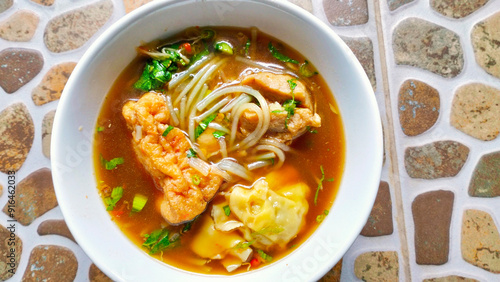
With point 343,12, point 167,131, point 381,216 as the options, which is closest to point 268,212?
point 167,131

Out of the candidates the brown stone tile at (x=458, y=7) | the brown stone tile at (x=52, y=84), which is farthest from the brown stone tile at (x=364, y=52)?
the brown stone tile at (x=52, y=84)

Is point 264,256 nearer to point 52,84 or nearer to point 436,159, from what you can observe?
point 436,159

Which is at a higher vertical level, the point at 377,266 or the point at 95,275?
the point at 377,266

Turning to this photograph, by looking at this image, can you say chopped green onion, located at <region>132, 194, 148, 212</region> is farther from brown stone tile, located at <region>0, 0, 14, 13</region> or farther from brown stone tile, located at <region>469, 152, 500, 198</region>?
brown stone tile, located at <region>469, 152, 500, 198</region>

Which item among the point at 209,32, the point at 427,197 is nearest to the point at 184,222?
the point at 209,32

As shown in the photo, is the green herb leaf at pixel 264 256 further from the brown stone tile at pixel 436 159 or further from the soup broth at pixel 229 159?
the brown stone tile at pixel 436 159
